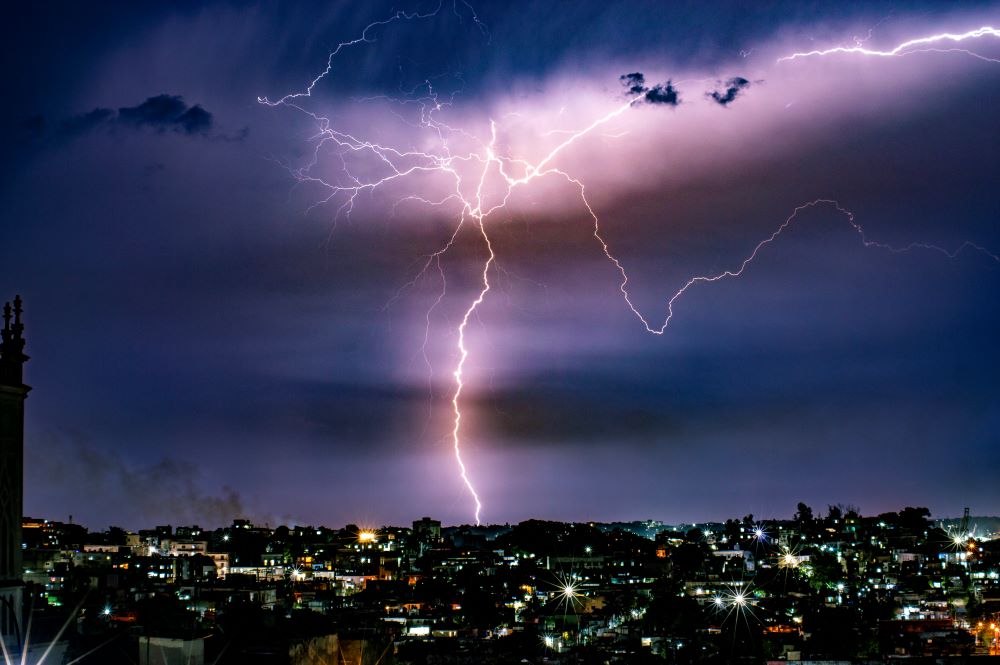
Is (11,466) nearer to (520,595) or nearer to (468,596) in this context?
(468,596)

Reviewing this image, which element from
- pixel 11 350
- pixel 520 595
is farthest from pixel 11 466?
pixel 520 595

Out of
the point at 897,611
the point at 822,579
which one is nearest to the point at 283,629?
the point at 897,611

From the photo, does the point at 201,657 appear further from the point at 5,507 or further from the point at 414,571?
the point at 414,571

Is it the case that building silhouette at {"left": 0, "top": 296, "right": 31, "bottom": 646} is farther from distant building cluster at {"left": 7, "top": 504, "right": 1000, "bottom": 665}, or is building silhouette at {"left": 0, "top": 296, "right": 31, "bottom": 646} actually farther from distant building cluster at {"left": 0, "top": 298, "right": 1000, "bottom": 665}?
distant building cluster at {"left": 7, "top": 504, "right": 1000, "bottom": 665}

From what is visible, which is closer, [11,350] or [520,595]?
[11,350]

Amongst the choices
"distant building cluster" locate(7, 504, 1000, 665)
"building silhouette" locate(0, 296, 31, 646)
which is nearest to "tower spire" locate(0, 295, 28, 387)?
"building silhouette" locate(0, 296, 31, 646)

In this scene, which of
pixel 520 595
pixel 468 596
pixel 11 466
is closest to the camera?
pixel 11 466

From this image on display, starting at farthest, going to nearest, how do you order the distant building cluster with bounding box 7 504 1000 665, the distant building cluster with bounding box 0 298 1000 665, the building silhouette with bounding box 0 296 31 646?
the distant building cluster with bounding box 7 504 1000 665, the distant building cluster with bounding box 0 298 1000 665, the building silhouette with bounding box 0 296 31 646

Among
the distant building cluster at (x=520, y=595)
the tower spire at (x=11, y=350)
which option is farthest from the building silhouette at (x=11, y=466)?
the distant building cluster at (x=520, y=595)
